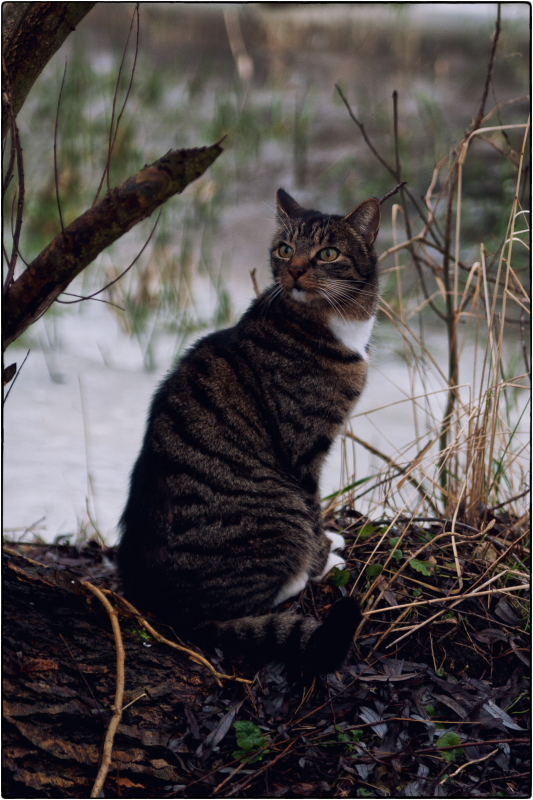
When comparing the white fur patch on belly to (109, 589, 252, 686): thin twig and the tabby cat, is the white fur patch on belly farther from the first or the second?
(109, 589, 252, 686): thin twig

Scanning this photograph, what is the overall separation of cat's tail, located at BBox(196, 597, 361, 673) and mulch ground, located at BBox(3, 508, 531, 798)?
0.05 meters

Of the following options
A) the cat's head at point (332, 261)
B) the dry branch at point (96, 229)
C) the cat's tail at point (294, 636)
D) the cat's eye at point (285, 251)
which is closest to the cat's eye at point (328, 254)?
the cat's head at point (332, 261)

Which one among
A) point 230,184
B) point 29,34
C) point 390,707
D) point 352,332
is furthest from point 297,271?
point 230,184

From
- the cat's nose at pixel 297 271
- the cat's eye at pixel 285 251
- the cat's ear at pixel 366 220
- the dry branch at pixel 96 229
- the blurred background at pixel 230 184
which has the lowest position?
the dry branch at pixel 96 229

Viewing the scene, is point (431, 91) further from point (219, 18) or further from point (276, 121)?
point (219, 18)

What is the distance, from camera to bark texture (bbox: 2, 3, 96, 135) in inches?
57.9

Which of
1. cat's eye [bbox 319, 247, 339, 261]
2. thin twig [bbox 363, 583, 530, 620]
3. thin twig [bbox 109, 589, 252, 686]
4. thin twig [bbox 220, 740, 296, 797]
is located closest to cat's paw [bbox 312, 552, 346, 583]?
thin twig [bbox 363, 583, 530, 620]

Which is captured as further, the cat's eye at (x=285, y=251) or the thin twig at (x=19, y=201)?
the cat's eye at (x=285, y=251)

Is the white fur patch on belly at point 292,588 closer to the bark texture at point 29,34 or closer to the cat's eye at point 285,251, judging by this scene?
the cat's eye at point 285,251

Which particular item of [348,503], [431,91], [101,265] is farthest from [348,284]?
[431,91]

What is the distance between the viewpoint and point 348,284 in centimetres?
201

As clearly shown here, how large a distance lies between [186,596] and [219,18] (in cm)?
570

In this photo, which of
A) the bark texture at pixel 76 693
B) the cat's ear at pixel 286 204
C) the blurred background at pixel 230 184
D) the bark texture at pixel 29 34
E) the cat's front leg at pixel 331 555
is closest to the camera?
the bark texture at pixel 76 693

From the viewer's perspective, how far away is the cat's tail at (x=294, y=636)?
1.57 meters
